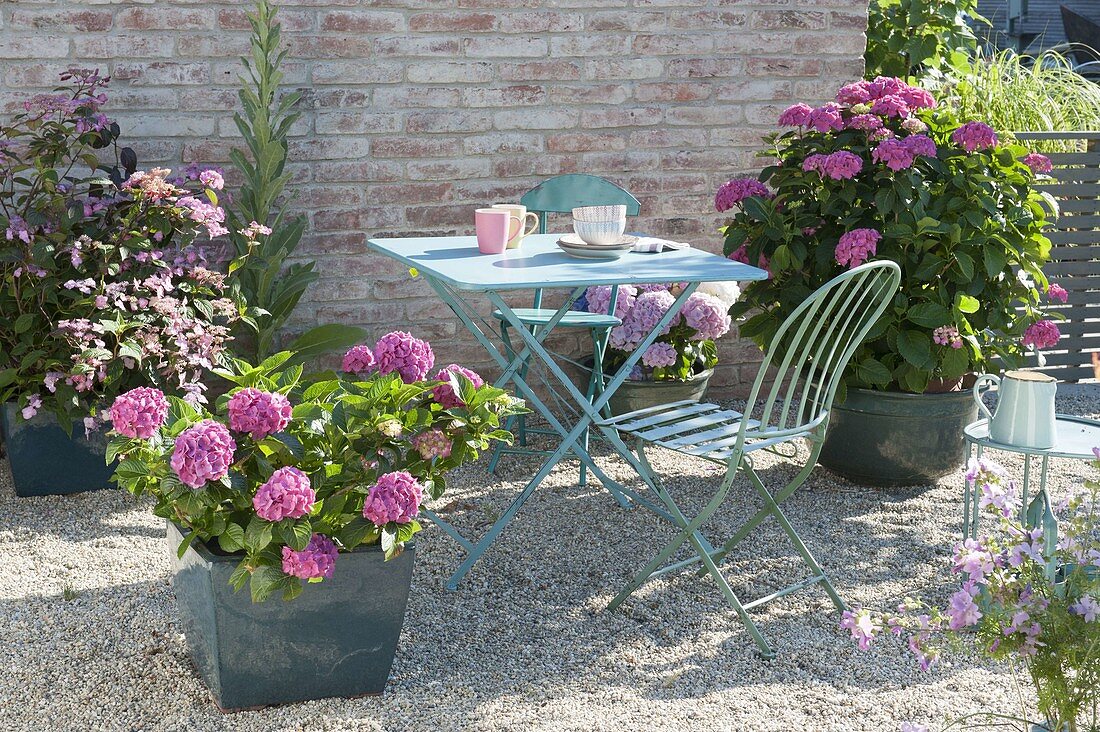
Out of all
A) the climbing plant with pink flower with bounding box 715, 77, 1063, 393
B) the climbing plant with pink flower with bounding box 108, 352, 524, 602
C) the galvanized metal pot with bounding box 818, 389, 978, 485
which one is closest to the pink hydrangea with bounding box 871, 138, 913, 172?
the climbing plant with pink flower with bounding box 715, 77, 1063, 393

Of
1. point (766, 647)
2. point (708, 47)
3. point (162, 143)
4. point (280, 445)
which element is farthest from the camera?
point (708, 47)

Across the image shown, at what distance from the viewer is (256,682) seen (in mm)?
2350

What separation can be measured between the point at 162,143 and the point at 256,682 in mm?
2285

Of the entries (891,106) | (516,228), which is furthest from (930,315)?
(516,228)

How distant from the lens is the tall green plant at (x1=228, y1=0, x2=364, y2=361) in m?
3.81

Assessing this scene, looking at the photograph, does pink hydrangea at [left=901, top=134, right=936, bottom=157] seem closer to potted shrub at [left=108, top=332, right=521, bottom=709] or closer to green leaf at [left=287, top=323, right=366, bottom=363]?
potted shrub at [left=108, top=332, right=521, bottom=709]

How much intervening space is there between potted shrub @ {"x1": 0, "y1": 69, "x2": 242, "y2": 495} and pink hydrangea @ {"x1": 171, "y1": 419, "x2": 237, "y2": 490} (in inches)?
49.6

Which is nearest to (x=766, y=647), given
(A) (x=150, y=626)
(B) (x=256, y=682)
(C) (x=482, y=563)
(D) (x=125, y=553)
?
(C) (x=482, y=563)

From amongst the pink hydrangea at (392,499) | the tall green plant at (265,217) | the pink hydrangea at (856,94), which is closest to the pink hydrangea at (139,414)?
the pink hydrangea at (392,499)

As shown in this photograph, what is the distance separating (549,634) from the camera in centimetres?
279

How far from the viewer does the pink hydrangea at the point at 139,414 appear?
2.14 metres

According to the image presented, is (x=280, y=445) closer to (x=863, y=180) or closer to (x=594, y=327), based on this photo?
(x=594, y=327)

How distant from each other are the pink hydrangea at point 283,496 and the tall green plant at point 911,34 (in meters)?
4.47

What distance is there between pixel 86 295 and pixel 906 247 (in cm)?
250
